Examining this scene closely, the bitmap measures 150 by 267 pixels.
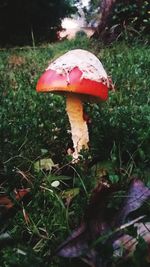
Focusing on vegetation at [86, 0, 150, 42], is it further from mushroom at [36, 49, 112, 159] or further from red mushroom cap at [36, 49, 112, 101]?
red mushroom cap at [36, 49, 112, 101]

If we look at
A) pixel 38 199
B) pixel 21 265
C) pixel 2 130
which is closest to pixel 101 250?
pixel 21 265

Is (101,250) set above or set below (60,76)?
below

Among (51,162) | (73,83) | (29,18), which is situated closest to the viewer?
(73,83)

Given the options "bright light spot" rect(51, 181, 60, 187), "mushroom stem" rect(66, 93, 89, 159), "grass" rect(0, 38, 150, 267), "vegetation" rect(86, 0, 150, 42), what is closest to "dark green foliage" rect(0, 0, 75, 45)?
"vegetation" rect(86, 0, 150, 42)


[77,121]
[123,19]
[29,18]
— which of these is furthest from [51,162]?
[29,18]

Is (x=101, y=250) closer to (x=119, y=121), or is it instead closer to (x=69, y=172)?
(x=69, y=172)

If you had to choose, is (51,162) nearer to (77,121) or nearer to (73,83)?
(77,121)
